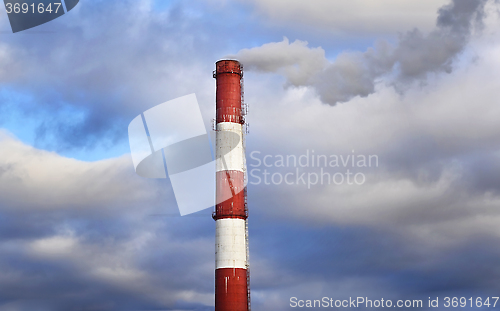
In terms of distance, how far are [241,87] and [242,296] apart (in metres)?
21.3

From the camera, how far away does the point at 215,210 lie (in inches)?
2594

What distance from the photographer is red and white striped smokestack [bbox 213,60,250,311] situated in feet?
Answer: 209

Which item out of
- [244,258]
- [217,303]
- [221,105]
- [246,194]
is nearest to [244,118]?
[221,105]

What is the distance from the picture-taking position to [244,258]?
213ft

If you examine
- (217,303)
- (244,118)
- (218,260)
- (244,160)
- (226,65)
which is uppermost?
(226,65)

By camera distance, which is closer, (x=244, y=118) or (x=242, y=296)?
(x=242, y=296)

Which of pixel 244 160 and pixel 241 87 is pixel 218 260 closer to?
pixel 244 160

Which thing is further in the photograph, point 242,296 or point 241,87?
point 241,87

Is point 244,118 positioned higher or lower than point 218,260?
higher

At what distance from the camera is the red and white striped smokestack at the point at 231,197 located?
63656 mm

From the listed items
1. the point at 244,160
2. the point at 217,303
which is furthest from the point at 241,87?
the point at 217,303

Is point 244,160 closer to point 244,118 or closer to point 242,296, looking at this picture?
point 244,118

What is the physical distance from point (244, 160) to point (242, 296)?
44.5 feet

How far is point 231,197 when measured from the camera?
2562 inches
